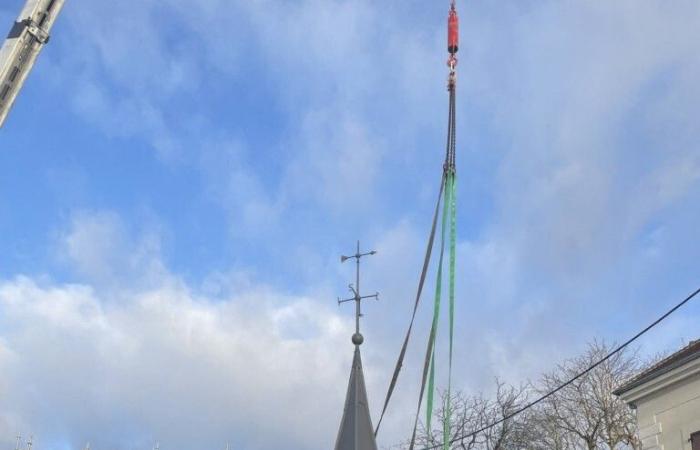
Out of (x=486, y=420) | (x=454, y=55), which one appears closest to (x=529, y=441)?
(x=486, y=420)

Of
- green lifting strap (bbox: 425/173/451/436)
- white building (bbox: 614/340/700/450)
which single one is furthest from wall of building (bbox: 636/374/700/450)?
green lifting strap (bbox: 425/173/451/436)

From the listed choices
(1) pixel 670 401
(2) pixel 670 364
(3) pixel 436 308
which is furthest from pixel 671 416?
(3) pixel 436 308

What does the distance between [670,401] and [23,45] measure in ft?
63.5

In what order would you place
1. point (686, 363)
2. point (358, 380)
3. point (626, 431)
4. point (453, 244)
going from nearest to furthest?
1. point (358, 380)
2. point (453, 244)
3. point (686, 363)
4. point (626, 431)

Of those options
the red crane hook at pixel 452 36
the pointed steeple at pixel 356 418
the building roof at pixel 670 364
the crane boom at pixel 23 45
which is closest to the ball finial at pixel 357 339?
the pointed steeple at pixel 356 418

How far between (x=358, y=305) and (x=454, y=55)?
4.72 m

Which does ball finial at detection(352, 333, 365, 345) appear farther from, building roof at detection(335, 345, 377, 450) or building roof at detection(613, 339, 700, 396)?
building roof at detection(613, 339, 700, 396)

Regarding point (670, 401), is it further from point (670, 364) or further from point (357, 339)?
point (357, 339)

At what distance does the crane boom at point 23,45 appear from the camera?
13062mm

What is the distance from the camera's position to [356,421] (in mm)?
9742

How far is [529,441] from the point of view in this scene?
136ft

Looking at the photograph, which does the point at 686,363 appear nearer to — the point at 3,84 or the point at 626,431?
the point at 3,84

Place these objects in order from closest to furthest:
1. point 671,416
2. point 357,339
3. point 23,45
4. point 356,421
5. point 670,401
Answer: point 356,421 < point 357,339 < point 23,45 < point 671,416 < point 670,401

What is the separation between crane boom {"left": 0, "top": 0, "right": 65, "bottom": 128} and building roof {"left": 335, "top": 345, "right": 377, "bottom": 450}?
7444mm
